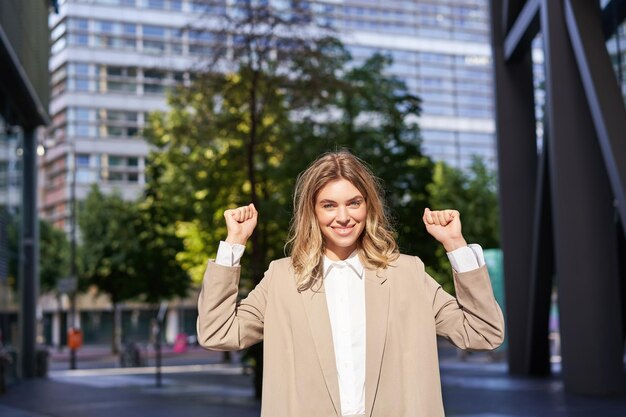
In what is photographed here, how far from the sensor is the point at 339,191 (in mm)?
3162

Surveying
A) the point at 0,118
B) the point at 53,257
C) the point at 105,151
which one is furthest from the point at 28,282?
the point at 105,151

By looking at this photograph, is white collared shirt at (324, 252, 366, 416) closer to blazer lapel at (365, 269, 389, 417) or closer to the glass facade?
blazer lapel at (365, 269, 389, 417)

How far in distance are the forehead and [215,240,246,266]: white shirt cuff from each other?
310 mm

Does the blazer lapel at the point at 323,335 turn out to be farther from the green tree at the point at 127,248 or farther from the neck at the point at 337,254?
the green tree at the point at 127,248

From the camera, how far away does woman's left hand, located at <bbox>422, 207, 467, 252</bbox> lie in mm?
3156

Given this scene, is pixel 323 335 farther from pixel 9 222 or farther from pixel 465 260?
pixel 9 222

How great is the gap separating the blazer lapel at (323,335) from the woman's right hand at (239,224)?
0.91 ft

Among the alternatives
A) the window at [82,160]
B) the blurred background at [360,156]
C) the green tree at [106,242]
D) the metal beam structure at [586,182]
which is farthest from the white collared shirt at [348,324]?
the window at [82,160]

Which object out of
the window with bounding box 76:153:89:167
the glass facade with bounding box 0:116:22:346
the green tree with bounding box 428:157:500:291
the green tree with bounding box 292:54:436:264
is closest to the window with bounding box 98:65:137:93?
the window with bounding box 76:153:89:167

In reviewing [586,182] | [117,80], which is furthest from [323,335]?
[117,80]

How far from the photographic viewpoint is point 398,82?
2519 cm

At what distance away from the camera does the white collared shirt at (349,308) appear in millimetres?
3010

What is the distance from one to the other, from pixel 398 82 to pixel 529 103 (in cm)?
377

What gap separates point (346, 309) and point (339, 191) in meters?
0.38
